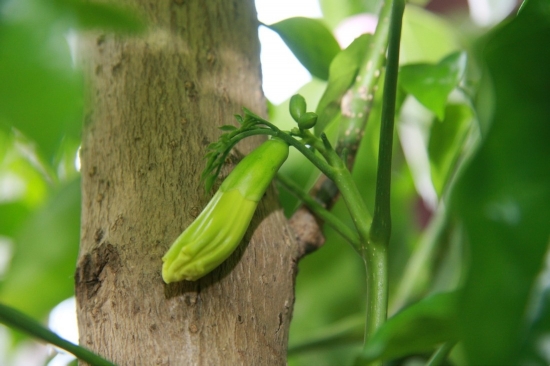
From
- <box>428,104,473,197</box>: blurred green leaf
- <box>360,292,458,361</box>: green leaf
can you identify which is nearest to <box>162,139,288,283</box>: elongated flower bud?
<box>360,292,458,361</box>: green leaf

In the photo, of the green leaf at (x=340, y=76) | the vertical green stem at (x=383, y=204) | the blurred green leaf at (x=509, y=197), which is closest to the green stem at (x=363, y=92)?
the green leaf at (x=340, y=76)

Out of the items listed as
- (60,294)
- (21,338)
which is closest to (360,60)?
(60,294)

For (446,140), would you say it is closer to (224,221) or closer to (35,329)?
(224,221)

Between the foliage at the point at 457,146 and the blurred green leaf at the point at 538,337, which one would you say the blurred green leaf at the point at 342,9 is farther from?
the blurred green leaf at the point at 538,337

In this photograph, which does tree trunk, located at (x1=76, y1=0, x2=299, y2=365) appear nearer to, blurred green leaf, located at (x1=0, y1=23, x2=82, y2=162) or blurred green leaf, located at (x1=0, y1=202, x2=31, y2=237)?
blurred green leaf, located at (x1=0, y1=23, x2=82, y2=162)

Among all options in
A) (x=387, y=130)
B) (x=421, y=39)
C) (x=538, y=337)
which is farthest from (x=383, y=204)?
(x=421, y=39)

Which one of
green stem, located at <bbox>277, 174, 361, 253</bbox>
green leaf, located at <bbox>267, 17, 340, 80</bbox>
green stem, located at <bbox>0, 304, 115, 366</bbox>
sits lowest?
green stem, located at <bbox>277, 174, 361, 253</bbox>
